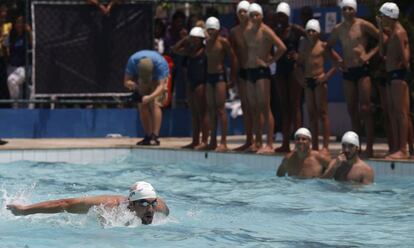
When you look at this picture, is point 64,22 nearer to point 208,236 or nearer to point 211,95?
point 211,95

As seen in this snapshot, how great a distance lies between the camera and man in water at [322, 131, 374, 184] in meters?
12.6

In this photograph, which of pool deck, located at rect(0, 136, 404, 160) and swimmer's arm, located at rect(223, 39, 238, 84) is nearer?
swimmer's arm, located at rect(223, 39, 238, 84)

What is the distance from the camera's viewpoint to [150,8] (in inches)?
741

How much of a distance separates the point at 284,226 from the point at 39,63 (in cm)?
876

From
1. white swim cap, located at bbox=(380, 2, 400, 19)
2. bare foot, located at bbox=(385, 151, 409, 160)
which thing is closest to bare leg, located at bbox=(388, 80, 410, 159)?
bare foot, located at bbox=(385, 151, 409, 160)

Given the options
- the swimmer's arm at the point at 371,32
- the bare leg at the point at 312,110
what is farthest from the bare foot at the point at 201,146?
the swimmer's arm at the point at 371,32

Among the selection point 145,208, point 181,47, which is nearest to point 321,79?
point 181,47

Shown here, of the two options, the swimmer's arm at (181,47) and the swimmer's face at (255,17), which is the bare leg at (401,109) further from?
the swimmer's arm at (181,47)

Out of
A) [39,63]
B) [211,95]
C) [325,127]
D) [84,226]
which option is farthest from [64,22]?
[84,226]

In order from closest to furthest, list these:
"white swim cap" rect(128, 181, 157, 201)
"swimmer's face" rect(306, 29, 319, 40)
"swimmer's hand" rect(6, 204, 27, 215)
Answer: "white swim cap" rect(128, 181, 157, 201) < "swimmer's hand" rect(6, 204, 27, 215) < "swimmer's face" rect(306, 29, 319, 40)

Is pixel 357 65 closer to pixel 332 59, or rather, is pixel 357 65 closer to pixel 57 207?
pixel 332 59

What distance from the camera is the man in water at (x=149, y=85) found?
16547mm

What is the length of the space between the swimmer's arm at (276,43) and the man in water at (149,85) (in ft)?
7.21

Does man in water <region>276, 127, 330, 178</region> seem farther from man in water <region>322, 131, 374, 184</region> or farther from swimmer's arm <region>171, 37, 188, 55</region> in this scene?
swimmer's arm <region>171, 37, 188, 55</region>
